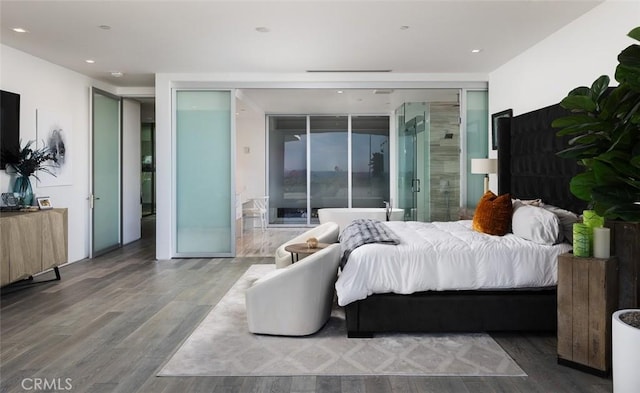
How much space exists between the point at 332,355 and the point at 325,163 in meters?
7.52

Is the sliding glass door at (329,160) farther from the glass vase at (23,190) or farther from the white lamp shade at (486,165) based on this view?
the glass vase at (23,190)

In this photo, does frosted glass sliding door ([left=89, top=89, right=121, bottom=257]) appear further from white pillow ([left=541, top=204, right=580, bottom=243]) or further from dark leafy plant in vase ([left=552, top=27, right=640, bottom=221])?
dark leafy plant in vase ([left=552, top=27, right=640, bottom=221])

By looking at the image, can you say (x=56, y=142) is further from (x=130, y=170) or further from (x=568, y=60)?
(x=568, y=60)

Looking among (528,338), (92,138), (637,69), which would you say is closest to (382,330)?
(528,338)

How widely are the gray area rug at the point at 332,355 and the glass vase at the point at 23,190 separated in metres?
2.73

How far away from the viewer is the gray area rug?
274 centimetres

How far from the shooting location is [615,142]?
92.0 inches

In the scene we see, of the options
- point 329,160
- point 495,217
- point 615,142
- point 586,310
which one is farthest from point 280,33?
point 329,160

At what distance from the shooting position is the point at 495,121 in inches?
237

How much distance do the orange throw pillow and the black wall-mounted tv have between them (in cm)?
473

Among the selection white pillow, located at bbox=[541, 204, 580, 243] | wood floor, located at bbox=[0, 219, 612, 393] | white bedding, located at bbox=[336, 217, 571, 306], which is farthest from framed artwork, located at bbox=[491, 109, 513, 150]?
wood floor, located at bbox=[0, 219, 612, 393]

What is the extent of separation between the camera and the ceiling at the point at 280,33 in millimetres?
3785

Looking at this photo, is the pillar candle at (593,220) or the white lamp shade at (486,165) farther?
the white lamp shade at (486,165)

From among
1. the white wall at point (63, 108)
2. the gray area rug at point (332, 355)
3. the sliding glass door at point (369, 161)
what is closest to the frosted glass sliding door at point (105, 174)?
the white wall at point (63, 108)
